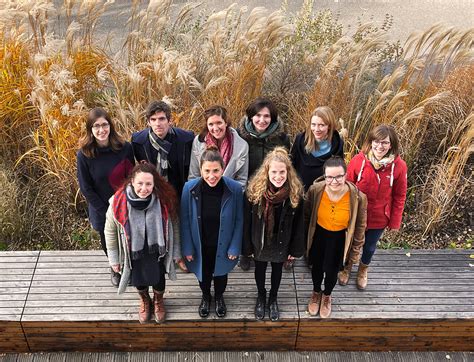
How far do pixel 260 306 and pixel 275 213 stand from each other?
0.82 m

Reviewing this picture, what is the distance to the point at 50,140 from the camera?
13.5ft

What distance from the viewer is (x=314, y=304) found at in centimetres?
311

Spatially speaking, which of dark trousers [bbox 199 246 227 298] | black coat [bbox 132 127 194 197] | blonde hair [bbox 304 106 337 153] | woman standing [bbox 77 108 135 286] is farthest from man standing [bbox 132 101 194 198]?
blonde hair [bbox 304 106 337 153]

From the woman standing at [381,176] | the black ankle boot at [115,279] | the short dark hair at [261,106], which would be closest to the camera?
the woman standing at [381,176]

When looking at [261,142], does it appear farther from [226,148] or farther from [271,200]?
[271,200]

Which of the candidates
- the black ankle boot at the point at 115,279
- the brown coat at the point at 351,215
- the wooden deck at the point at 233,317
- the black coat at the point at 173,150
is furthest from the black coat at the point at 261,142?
the black ankle boot at the point at 115,279

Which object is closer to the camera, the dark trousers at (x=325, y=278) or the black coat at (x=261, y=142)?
the dark trousers at (x=325, y=278)

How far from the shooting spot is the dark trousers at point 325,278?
2.94 m

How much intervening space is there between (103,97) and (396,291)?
11.0 feet

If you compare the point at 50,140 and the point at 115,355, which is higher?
the point at 50,140

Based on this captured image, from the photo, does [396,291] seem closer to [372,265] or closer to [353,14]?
[372,265]

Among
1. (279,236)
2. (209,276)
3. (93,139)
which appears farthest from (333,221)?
(93,139)

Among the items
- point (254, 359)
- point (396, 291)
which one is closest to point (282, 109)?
point (396, 291)

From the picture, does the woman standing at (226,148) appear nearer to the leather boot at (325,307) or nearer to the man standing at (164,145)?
the man standing at (164,145)
